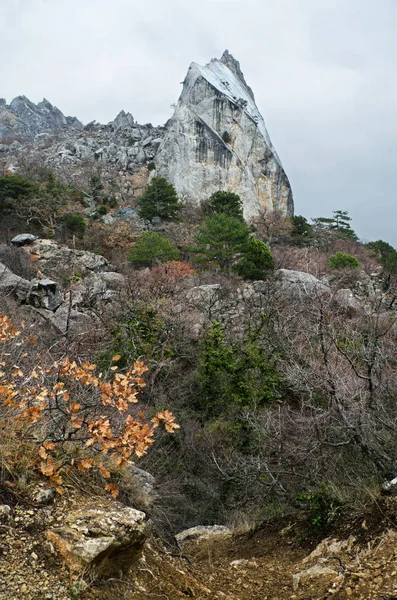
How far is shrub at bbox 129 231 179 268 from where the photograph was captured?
25098mm

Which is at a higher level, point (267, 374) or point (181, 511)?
point (267, 374)

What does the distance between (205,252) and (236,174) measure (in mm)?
26278

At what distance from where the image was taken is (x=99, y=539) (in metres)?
2.70

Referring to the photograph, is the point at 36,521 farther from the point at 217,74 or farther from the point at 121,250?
the point at 217,74

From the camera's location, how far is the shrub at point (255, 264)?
83.5 ft

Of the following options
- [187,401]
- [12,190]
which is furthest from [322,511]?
[12,190]

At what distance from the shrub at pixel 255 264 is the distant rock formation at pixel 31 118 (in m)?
73.9

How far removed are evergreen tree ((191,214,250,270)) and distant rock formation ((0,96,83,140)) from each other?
71.5 meters

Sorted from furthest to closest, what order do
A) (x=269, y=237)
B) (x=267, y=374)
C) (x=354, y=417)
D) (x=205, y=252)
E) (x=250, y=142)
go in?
(x=250, y=142)
(x=269, y=237)
(x=205, y=252)
(x=267, y=374)
(x=354, y=417)

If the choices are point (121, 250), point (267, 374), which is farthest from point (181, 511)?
point (121, 250)

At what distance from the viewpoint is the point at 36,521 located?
106 inches

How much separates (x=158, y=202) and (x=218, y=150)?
17056 millimetres

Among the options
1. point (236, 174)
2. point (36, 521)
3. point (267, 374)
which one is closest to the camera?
point (36, 521)

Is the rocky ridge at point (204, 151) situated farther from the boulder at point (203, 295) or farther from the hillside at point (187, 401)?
the boulder at point (203, 295)
